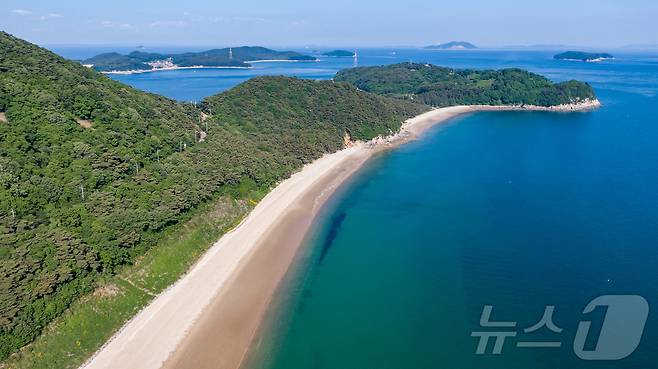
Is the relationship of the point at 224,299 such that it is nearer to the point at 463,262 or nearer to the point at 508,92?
the point at 463,262

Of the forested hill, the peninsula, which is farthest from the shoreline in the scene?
the forested hill

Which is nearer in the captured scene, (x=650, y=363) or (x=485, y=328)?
(x=650, y=363)

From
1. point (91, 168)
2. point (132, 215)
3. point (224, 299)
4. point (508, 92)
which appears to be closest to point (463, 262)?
point (224, 299)

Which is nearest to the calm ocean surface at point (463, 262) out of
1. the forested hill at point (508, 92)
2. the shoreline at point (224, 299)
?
the shoreline at point (224, 299)

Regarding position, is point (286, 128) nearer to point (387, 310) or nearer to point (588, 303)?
point (387, 310)

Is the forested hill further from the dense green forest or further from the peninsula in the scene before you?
the peninsula

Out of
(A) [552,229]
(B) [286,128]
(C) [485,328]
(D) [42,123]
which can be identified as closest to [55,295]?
(D) [42,123]
